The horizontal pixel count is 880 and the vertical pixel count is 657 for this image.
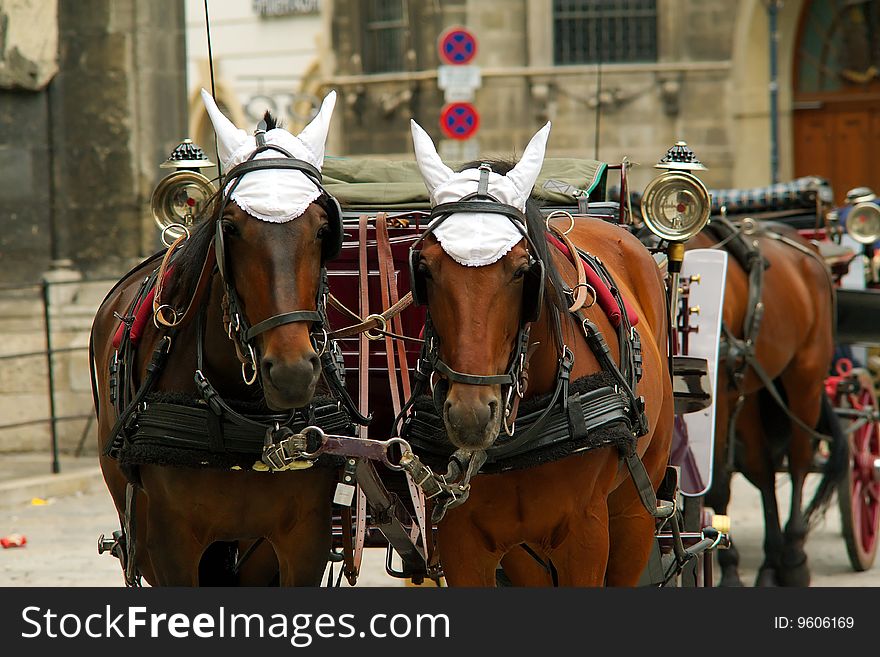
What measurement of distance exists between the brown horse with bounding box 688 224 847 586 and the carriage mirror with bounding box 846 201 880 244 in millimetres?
843

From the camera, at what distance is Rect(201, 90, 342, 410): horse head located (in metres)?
3.88

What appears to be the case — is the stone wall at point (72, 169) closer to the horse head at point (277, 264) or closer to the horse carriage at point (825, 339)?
the horse carriage at point (825, 339)

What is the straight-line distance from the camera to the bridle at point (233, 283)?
400 cm

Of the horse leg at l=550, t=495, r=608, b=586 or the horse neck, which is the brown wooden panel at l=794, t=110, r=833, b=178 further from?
the horse leg at l=550, t=495, r=608, b=586

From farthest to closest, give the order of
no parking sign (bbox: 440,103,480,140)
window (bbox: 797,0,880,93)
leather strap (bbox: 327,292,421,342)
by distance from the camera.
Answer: window (bbox: 797,0,880,93) → no parking sign (bbox: 440,103,480,140) → leather strap (bbox: 327,292,421,342)

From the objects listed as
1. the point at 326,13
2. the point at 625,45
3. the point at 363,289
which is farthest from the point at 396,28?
the point at 363,289

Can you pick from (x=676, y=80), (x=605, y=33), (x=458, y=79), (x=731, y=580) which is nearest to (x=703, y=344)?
(x=731, y=580)

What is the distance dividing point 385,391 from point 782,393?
13.4ft

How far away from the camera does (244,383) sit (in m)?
4.36

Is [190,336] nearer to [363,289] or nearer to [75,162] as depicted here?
[363,289]

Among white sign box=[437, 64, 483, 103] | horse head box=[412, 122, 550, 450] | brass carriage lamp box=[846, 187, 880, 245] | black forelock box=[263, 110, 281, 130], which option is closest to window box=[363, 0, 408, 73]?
white sign box=[437, 64, 483, 103]

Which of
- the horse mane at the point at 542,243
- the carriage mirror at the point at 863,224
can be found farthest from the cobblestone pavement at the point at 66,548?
the horse mane at the point at 542,243

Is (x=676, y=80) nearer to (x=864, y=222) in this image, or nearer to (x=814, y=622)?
(x=864, y=222)

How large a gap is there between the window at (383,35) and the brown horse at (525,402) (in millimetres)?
19997
